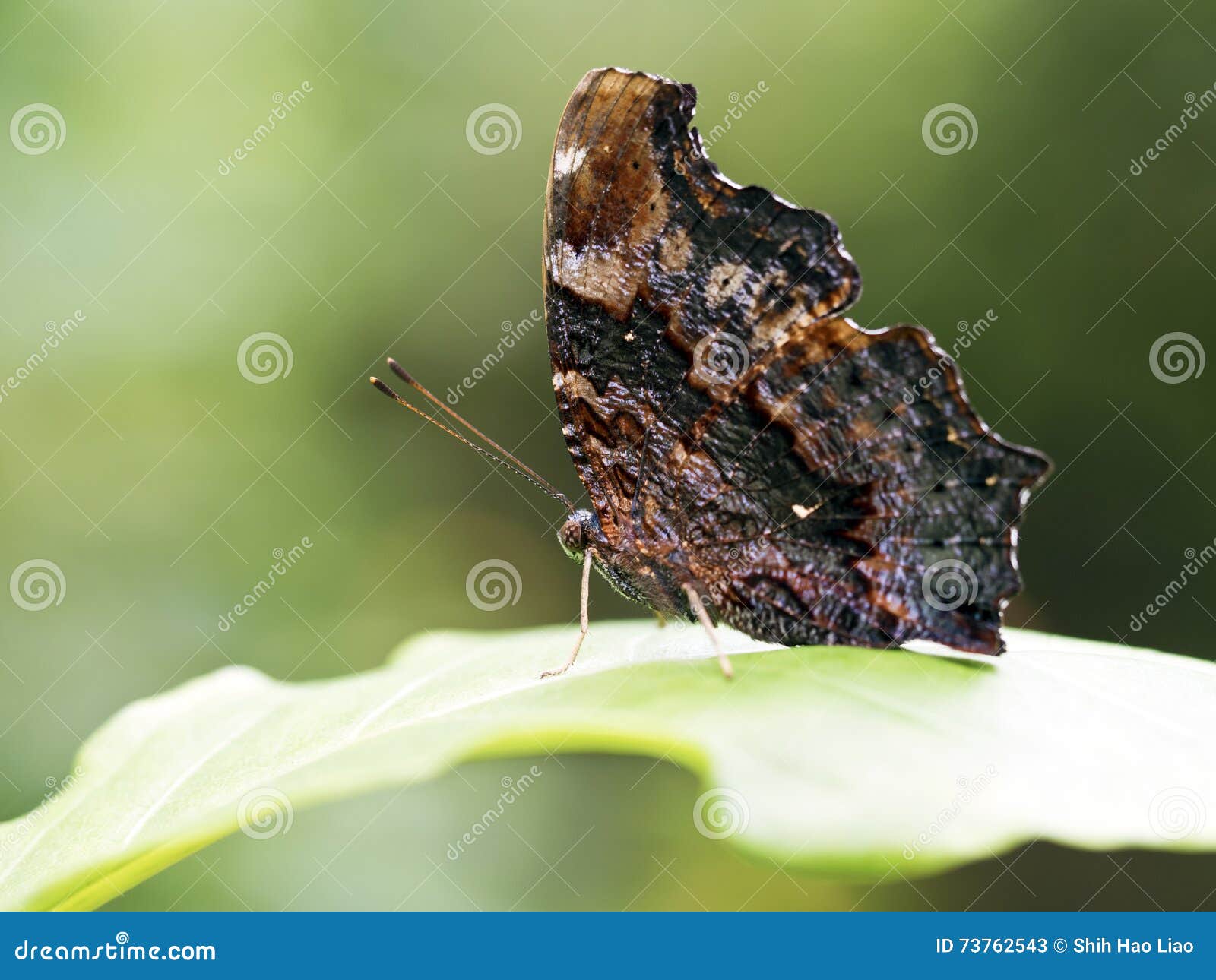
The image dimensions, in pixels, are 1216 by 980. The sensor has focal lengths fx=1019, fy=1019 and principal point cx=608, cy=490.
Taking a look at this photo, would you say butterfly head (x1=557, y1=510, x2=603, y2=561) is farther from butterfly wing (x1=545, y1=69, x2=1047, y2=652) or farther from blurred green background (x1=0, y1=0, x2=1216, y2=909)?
blurred green background (x1=0, y1=0, x2=1216, y2=909)

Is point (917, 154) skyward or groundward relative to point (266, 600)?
skyward

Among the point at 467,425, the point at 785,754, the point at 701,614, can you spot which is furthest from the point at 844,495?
the point at 785,754

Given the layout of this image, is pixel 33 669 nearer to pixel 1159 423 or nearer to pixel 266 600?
pixel 266 600

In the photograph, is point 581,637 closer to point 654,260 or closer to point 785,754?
point 654,260

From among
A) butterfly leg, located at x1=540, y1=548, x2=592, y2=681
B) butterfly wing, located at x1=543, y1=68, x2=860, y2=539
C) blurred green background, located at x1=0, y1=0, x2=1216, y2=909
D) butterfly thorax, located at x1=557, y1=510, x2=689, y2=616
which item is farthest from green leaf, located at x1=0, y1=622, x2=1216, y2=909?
blurred green background, located at x1=0, y1=0, x2=1216, y2=909

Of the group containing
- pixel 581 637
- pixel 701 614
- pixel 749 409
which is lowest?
pixel 581 637

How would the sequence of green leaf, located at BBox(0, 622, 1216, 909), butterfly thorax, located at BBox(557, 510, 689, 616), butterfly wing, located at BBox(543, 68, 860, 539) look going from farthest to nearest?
butterfly thorax, located at BBox(557, 510, 689, 616) → butterfly wing, located at BBox(543, 68, 860, 539) → green leaf, located at BBox(0, 622, 1216, 909)

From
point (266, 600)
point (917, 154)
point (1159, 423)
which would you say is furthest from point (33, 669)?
point (1159, 423)
